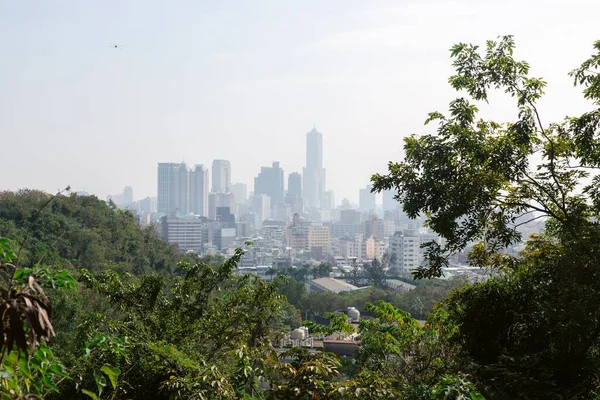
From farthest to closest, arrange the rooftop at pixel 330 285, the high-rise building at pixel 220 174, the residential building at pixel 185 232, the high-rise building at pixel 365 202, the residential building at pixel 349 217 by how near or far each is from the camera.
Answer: the high-rise building at pixel 365 202 < the high-rise building at pixel 220 174 < the residential building at pixel 349 217 < the residential building at pixel 185 232 < the rooftop at pixel 330 285

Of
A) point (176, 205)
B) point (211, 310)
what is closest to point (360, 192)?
point (176, 205)

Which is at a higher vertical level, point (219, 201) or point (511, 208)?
point (219, 201)

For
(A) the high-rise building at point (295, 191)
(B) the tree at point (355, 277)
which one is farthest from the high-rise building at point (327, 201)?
(B) the tree at point (355, 277)

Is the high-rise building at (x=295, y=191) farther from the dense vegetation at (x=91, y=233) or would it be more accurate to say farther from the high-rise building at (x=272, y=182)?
the dense vegetation at (x=91, y=233)

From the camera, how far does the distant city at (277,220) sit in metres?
69.9

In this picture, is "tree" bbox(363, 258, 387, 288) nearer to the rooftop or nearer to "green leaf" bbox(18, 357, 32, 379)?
the rooftop

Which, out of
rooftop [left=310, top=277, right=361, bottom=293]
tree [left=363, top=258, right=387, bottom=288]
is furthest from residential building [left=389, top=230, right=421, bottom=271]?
rooftop [left=310, top=277, right=361, bottom=293]

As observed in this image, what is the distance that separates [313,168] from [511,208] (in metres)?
134

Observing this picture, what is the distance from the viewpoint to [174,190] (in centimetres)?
10662

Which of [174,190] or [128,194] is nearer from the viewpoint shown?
[174,190]

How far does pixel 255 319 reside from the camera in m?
4.69

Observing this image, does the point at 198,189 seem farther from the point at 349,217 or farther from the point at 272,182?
the point at 349,217

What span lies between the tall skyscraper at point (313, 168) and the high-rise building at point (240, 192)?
44.6 ft

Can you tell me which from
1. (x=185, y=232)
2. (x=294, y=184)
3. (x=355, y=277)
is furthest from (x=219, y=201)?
(x=355, y=277)
